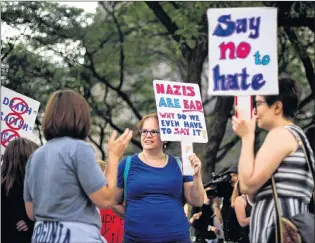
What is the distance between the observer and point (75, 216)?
4.33 metres

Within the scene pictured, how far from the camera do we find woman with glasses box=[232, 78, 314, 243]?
4.33 meters

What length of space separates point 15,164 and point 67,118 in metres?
1.37

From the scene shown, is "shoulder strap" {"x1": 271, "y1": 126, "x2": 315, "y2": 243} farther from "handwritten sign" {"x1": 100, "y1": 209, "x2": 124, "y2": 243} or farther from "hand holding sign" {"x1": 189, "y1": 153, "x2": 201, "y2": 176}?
"handwritten sign" {"x1": 100, "y1": 209, "x2": 124, "y2": 243}

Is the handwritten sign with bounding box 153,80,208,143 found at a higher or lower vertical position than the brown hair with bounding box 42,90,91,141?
higher

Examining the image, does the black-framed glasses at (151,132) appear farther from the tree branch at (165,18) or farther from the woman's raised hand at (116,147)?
the tree branch at (165,18)

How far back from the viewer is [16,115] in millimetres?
8539

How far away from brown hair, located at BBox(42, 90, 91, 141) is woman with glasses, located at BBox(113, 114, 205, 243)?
144cm

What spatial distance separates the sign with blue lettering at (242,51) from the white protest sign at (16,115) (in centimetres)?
390

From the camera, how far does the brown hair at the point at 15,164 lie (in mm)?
5660

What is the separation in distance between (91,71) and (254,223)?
15.5 m

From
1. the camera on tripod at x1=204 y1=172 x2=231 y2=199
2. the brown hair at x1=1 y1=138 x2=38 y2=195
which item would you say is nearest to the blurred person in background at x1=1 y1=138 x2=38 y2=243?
the brown hair at x1=1 y1=138 x2=38 y2=195

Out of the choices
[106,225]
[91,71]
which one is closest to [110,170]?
[106,225]

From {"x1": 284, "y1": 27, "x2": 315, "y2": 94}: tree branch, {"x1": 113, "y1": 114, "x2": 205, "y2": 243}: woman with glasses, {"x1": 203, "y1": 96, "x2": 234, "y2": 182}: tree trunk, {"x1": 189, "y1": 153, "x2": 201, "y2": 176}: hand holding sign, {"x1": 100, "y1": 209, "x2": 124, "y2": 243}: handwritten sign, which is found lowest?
{"x1": 100, "y1": 209, "x2": 124, "y2": 243}: handwritten sign

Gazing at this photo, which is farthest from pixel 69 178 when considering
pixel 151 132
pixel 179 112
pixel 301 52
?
pixel 301 52
